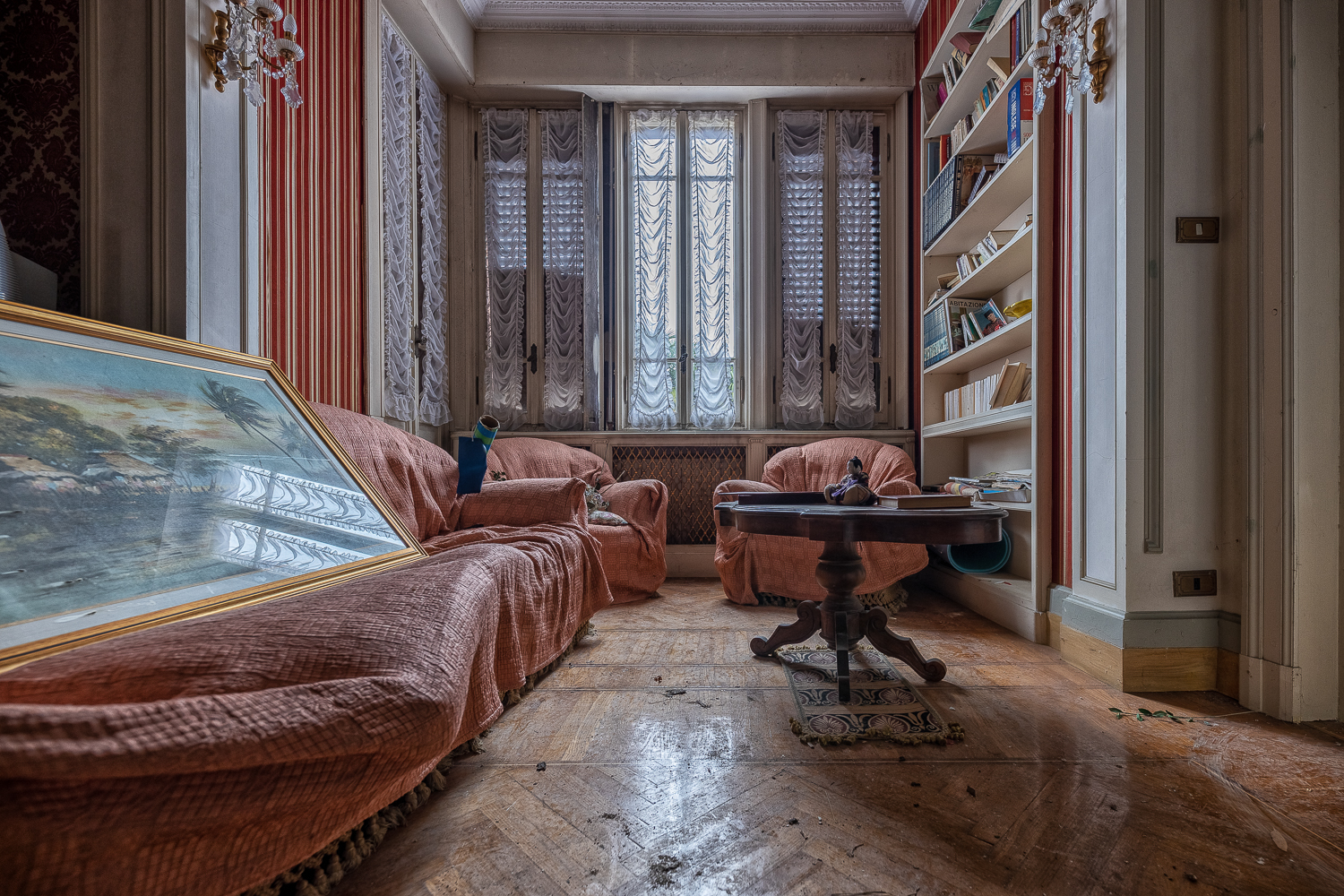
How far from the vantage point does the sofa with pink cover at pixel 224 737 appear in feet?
1.64

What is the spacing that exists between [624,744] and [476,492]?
1307 mm

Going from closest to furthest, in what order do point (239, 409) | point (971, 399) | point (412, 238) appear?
point (239, 409) → point (971, 399) → point (412, 238)

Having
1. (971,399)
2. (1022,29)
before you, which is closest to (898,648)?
(971,399)

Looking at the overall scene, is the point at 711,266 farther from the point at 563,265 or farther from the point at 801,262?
the point at 563,265

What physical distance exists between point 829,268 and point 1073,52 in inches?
88.4

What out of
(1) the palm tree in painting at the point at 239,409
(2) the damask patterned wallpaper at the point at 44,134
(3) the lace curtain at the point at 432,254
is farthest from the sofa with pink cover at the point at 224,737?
(3) the lace curtain at the point at 432,254

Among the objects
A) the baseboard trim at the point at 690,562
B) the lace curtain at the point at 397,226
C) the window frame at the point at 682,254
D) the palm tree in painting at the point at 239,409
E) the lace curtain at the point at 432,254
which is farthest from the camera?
the window frame at the point at 682,254

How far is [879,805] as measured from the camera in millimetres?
1231

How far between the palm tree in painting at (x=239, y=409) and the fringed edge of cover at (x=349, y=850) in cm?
81

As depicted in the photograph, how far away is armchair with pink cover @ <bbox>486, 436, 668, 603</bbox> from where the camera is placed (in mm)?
3184

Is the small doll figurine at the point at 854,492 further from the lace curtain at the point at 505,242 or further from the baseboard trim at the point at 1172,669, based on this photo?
the lace curtain at the point at 505,242

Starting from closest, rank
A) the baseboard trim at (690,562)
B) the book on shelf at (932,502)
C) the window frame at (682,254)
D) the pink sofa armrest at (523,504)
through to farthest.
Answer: the book on shelf at (932,502), the pink sofa armrest at (523,504), the baseboard trim at (690,562), the window frame at (682,254)

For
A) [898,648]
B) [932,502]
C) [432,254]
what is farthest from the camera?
[432,254]

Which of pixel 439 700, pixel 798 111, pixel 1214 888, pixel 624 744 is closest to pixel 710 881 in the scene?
pixel 624 744
